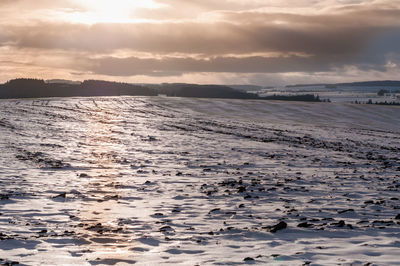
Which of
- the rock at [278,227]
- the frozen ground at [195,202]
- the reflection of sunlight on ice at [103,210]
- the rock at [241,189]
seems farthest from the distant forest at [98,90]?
the rock at [278,227]

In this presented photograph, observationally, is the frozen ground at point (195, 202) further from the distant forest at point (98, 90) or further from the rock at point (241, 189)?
the distant forest at point (98, 90)

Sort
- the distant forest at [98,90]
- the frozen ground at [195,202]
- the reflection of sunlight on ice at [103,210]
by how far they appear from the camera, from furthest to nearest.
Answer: the distant forest at [98,90] < the reflection of sunlight on ice at [103,210] < the frozen ground at [195,202]

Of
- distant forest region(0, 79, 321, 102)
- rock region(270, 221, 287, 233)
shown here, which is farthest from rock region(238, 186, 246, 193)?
distant forest region(0, 79, 321, 102)

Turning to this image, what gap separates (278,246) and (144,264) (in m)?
2.79

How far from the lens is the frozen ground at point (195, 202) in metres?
9.21

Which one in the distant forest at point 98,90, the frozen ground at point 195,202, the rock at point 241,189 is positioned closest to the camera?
the frozen ground at point 195,202

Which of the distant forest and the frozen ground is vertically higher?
the distant forest

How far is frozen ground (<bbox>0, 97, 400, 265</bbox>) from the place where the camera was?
9211 mm

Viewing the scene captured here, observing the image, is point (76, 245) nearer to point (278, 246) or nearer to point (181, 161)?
point (278, 246)

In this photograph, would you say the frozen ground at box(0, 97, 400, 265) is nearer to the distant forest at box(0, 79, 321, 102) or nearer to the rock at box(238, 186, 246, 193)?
the rock at box(238, 186, 246, 193)

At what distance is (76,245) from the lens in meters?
9.59

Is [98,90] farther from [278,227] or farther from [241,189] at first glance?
[278,227]

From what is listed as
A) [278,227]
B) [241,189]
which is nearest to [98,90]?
[241,189]

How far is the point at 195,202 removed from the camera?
45.2 ft
